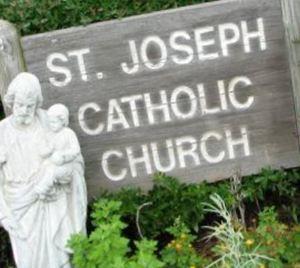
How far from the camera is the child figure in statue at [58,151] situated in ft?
17.1

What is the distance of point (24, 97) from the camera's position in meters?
5.19

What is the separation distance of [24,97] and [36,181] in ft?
1.47

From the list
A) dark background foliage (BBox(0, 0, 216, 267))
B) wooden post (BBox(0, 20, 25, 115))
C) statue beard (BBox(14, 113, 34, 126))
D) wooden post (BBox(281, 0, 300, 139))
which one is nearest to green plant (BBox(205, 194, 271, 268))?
wooden post (BBox(281, 0, 300, 139))

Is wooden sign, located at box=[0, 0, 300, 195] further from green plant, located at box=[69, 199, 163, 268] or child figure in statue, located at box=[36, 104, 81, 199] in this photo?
green plant, located at box=[69, 199, 163, 268]

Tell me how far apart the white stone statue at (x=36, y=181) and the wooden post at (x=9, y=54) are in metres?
0.24

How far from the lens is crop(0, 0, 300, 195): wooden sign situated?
221 inches

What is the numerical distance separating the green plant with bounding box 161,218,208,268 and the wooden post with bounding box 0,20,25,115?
4.00 ft

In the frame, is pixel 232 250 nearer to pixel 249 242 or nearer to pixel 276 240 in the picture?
pixel 249 242

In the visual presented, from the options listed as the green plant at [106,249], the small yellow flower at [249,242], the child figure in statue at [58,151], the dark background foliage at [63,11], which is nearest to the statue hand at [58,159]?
the child figure in statue at [58,151]

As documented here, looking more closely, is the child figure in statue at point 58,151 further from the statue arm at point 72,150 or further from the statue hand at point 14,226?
the statue hand at point 14,226

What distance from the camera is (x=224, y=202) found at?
226 inches

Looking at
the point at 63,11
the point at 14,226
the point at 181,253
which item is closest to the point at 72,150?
the point at 14,226

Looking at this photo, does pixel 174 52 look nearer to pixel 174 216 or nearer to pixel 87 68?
pixel 87 68

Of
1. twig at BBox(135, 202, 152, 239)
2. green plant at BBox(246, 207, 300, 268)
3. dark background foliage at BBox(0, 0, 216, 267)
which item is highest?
dark background foliage at BBox(0, 0, 216, 267)
